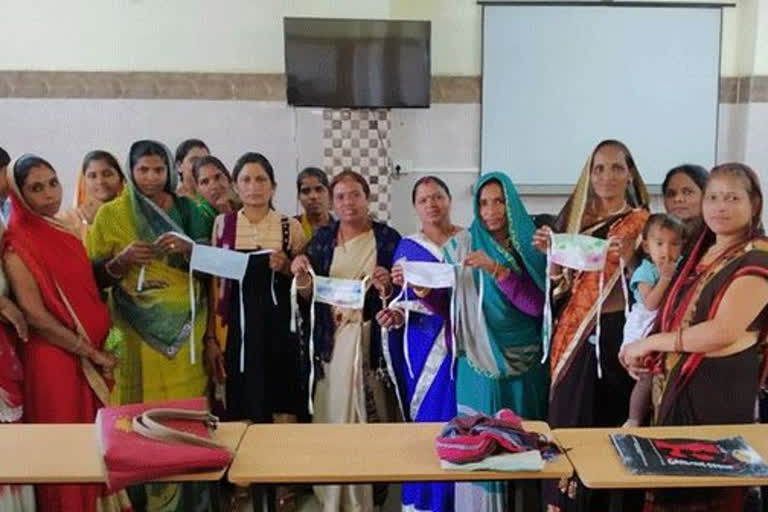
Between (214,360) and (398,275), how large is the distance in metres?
0.91

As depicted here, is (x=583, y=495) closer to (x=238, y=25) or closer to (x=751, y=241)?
(x=751, y=241)

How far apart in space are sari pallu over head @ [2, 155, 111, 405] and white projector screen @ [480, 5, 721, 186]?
12.6 ft

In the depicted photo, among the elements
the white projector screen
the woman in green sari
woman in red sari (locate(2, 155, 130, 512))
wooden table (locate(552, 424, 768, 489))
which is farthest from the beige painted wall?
wooden table (locate(552, 424, 768, 489))

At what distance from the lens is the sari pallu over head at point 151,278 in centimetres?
295

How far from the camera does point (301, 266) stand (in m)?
3.02

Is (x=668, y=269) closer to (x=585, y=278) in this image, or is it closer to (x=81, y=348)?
(x=585, y=278)

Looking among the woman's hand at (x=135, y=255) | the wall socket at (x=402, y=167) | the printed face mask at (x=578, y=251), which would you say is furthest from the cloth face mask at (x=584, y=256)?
the wall socket at (x=402, y=167)

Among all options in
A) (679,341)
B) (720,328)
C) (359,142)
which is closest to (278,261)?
(679,341)

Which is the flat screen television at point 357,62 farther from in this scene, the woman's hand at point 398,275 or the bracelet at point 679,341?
the bracelet at point 679,341

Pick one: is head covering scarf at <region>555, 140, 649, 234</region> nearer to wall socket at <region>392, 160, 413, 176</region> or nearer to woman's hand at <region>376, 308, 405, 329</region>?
woman's hand at <region>376, 308, 405, 329</region>

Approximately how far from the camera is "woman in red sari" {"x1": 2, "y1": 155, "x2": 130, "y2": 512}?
2.60 meters

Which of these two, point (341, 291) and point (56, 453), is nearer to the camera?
point (56, 453)

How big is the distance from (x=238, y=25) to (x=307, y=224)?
2608 mm

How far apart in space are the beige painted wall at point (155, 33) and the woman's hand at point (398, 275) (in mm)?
3244
